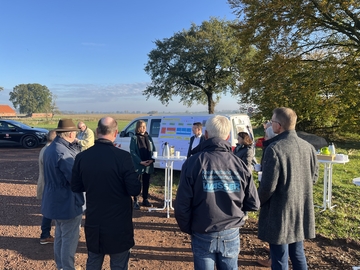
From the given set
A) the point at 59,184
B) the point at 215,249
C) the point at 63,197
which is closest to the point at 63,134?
the point at 59,184

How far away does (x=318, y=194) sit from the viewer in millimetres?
7195

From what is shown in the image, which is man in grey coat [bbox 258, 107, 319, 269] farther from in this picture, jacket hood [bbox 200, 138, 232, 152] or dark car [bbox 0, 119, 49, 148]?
dark car [bbox 0, 119, 49, 148]

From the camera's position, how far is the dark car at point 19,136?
1641 cm

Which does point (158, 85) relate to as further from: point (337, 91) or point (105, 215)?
point (105, 215)

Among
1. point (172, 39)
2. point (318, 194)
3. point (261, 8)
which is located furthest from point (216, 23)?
point (318, 194)

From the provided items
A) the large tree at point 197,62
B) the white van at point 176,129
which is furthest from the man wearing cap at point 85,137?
the large tree at point 197,62

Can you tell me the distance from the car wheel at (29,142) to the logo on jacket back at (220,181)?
1669 cm

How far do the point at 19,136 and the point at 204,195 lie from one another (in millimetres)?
17039

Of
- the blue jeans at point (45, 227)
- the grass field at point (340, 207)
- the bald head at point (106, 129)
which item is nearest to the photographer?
the bald head at point (106, 129)

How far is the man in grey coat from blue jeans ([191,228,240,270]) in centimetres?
62

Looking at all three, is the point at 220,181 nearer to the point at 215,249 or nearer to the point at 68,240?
the point at 215,249

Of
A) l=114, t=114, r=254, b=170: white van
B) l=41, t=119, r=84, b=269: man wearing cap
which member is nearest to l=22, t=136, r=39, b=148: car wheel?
l=114, t=114, r=254, b=170: white van

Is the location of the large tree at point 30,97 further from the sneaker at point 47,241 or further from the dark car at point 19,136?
the sneaker at point 47,241

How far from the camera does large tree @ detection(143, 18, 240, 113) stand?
27.0 meters
